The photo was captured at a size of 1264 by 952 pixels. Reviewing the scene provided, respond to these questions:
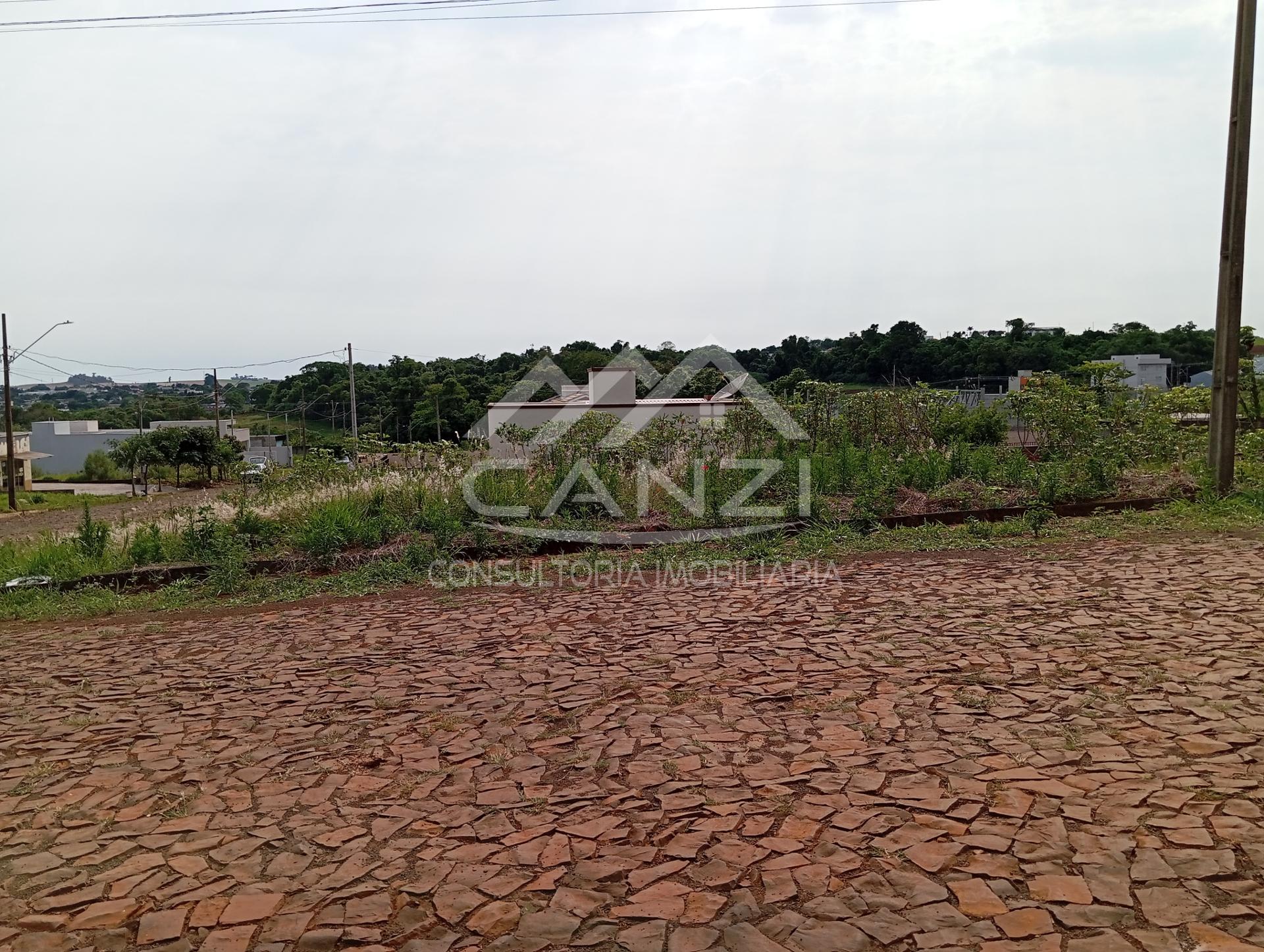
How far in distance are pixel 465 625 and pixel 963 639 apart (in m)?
3.00

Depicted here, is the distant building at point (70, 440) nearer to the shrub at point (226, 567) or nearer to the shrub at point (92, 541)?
the shrub at point (92, 541)

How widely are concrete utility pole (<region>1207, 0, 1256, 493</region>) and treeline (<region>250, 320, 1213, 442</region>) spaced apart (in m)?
4.36

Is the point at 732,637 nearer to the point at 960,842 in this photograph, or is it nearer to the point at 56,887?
the point at 960,842

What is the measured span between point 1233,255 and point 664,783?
9.00m

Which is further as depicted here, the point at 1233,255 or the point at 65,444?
the point at 65,444

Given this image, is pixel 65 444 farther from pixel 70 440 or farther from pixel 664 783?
pixel 664 783

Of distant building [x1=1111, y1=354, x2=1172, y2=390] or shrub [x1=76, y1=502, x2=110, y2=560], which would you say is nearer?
shrub [x1=76, y1=502, x2=110, y2=560]

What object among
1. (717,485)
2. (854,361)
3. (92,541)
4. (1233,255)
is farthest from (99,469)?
(1233,255)

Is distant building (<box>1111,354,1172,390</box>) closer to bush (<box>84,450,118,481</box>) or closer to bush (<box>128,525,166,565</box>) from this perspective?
bush (<box>128,525,166,565</box>)

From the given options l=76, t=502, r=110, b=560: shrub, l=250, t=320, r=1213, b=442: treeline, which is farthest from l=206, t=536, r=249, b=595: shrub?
l=250, t=320, r=1213, b=442: treeline

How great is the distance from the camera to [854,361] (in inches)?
867

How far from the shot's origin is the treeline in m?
21.2

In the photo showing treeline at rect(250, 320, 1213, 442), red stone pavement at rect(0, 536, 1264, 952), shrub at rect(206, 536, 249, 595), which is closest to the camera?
red stone pavement at rect(0, 536, 1264, 952)

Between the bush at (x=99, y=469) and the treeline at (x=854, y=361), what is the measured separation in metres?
26.4
